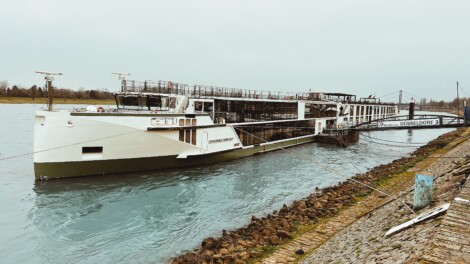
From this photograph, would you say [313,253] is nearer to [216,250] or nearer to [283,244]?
[283,244]

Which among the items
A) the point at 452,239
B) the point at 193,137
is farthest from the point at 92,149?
the point at 452,239

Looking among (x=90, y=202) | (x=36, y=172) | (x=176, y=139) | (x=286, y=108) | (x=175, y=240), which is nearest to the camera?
(x=175, y=240)

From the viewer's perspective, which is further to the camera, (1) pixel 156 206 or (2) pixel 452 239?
(1) pixel 156 206

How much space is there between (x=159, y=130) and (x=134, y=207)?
6.07 meters

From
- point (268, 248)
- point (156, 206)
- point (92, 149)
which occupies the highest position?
point (92, 149)

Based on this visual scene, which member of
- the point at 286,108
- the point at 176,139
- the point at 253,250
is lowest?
the point at 253,250

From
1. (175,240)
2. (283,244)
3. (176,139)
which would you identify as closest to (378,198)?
(283,244)

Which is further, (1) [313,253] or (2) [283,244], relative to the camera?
(2) [283,244]

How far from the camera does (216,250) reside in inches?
363

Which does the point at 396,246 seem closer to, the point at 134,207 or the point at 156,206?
the point at 156,206

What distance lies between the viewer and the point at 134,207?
14.2 meters

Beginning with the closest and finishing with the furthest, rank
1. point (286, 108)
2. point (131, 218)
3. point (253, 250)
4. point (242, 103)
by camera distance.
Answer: point (253, 250)
point (131, 218)
point (242, 103)
point (286, 108)

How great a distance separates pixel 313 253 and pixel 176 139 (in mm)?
13693

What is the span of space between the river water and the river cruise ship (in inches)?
36.3
